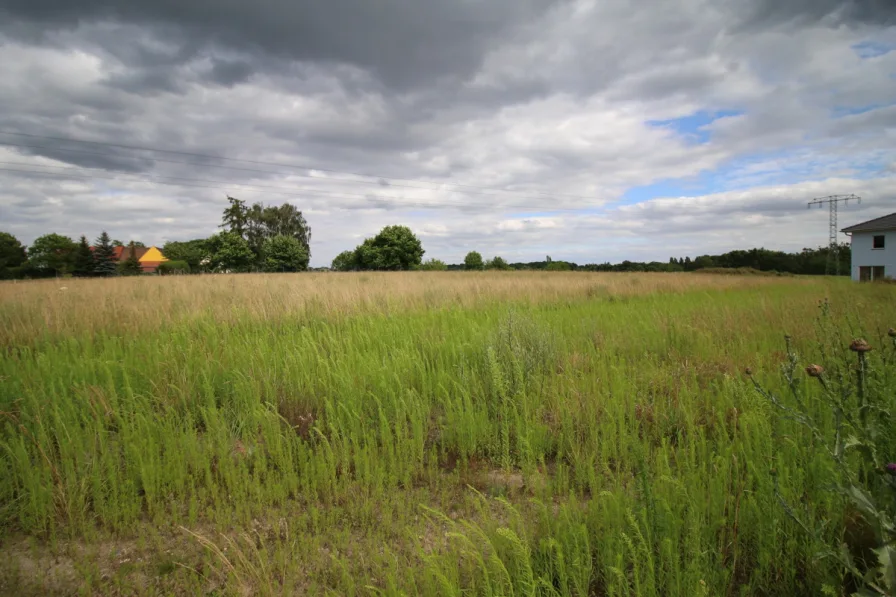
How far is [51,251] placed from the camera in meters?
72.2

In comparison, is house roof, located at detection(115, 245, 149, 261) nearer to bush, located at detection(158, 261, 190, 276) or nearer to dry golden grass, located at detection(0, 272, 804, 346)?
bush, located at detection(158, 261, 190, 276)

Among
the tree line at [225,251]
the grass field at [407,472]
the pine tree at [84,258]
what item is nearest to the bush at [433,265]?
the tree line at [225,251]

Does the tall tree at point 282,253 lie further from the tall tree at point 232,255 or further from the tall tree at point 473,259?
the tall tree at point 473,259

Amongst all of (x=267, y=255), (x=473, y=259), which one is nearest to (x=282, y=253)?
(x=267, y=255)

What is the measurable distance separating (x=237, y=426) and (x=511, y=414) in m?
2.63

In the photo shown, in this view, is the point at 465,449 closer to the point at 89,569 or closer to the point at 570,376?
the point at 570,376

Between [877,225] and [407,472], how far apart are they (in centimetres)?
4841

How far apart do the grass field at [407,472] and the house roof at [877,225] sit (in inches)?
1617

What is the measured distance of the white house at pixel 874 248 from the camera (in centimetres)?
3203

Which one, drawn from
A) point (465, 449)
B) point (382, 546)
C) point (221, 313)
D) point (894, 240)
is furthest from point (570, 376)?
point (894, 240)

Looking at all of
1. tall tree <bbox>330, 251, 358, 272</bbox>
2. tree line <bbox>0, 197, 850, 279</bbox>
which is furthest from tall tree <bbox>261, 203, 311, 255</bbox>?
tall tree <bbox>330, 251, 358, 272</bbox>

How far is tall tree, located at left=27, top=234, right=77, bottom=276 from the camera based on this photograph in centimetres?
6525

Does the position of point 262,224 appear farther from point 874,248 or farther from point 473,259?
point 874,248

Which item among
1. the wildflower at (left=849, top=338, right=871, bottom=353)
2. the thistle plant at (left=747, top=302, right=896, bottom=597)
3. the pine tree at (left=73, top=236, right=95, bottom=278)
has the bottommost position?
the thistle plant at (left=747, top=302, right=896, bottom=597)
